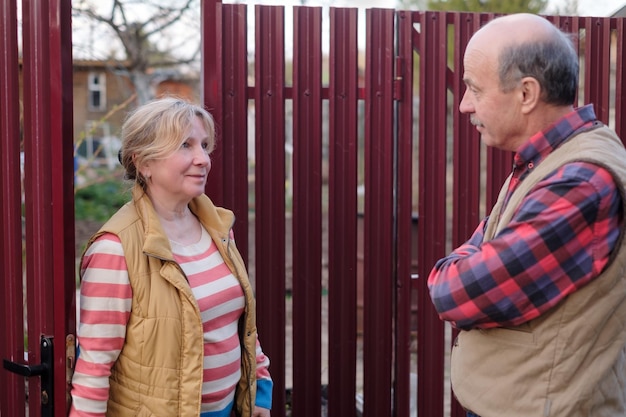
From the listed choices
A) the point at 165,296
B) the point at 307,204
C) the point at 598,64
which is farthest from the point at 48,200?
the point at 598,64

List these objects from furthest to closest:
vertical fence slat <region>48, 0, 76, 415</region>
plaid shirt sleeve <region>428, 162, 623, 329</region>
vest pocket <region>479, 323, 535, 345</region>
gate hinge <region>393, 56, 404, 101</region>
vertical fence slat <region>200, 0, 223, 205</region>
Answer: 1. gate hinge <region>393, 56, 404, 101</region>
2. vertical fence slat <region>200, 0, 223, 205</region>
3. vertical fence slat <region>48, 0, 76, 415</region>
4. vest pocket <region>479, 323, 535, 345</region>
5. plaid shirt sleeve <region>428, 162, 623, 329</region>

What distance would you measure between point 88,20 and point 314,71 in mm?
8302

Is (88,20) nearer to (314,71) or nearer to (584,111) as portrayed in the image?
(314,71)

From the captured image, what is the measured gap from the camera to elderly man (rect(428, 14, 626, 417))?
5.95 feet

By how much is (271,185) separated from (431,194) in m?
0.79

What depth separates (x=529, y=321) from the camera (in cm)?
191

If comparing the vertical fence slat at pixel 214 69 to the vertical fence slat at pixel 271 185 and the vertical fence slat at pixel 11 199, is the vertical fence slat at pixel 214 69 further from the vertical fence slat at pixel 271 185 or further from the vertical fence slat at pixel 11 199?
the vertical fence slat at pixel 11 199

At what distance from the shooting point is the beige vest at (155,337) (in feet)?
7.25

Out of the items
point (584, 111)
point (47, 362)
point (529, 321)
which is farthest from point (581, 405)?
point (47, 362)

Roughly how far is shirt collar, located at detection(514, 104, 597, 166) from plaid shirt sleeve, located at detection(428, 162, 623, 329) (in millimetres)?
132

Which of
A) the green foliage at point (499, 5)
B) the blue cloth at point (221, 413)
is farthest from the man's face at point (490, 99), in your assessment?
the green foliage at point (499, 5)

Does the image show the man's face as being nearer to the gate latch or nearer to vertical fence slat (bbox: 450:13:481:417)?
the gate latch

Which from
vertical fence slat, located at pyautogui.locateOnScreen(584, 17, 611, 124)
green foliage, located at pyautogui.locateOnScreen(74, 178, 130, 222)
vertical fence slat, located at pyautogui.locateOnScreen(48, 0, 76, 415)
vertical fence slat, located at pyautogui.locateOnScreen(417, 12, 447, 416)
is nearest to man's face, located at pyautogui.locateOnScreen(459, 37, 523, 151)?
vertical fence slat, located at pyautogui.locateOnScreen(48, 0, 76, 415)

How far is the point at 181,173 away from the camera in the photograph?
244cm
